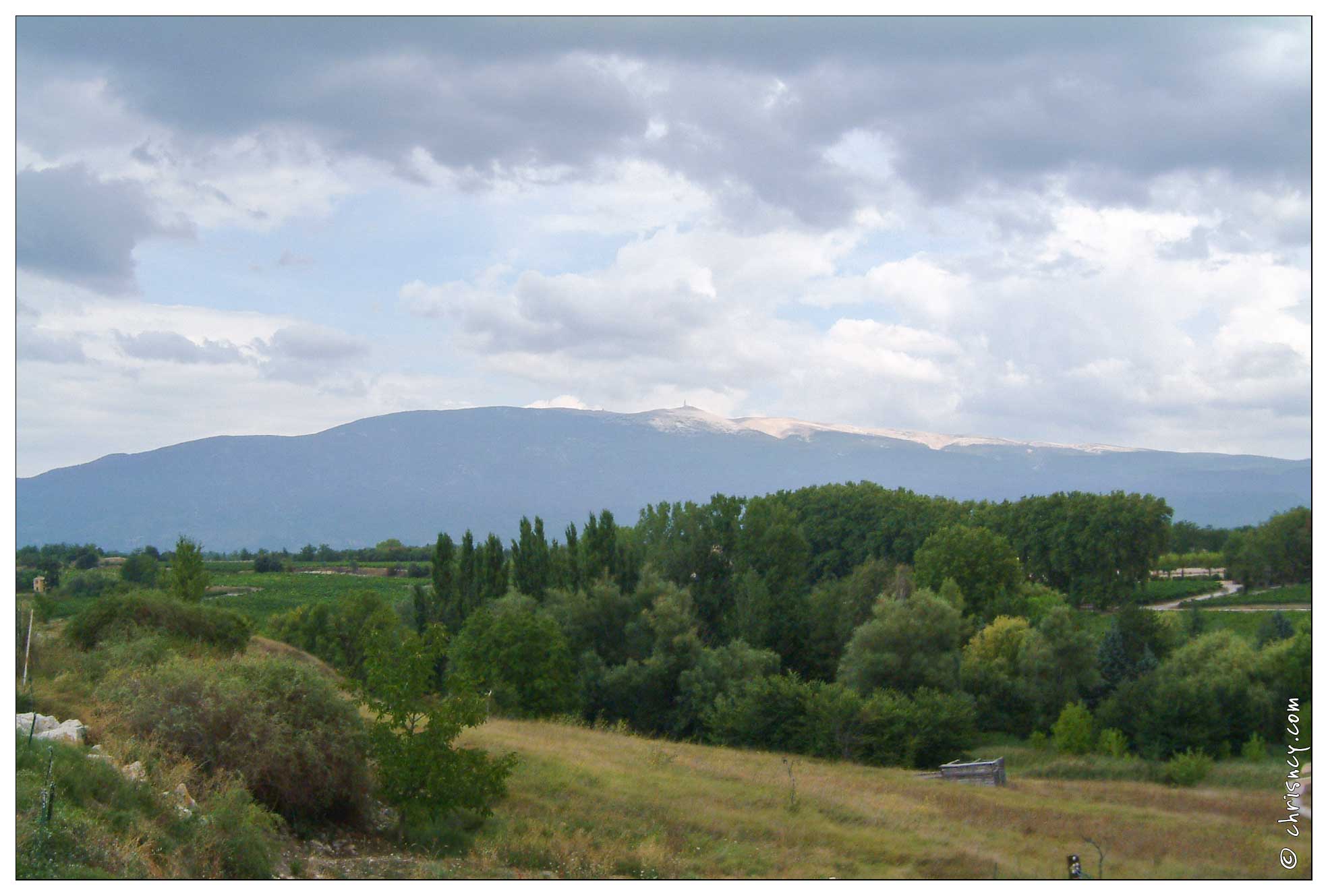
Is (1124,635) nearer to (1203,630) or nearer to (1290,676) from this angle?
(1203,630)

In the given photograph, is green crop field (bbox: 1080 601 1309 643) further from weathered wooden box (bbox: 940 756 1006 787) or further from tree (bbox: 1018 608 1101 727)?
weathered wooden box (bbox: 940 756 1006 787)

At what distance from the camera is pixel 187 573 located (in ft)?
117

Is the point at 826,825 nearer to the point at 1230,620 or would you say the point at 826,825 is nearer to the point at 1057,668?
the point at 1057,668

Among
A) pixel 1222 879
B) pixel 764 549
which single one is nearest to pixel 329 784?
pixel 1222 879

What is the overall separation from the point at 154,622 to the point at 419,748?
14345 millimetres

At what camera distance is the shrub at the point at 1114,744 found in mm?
31016

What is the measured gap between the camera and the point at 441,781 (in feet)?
54.7

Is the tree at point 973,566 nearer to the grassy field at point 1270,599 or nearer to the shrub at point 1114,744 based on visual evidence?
the grassy field at point 1270,599

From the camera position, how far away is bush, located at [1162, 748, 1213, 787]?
26797 millimetres

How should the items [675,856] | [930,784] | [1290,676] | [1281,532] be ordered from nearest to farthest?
[675,856] → [1290,676] → [930,784] → [1281,532]

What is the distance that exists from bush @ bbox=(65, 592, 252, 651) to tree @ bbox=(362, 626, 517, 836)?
12.2 m

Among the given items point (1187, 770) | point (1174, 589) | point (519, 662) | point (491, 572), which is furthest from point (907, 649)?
point (1174, 589)

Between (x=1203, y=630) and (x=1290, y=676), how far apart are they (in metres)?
14.7

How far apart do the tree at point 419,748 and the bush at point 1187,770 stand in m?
20.5
